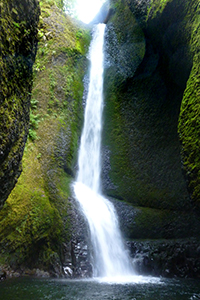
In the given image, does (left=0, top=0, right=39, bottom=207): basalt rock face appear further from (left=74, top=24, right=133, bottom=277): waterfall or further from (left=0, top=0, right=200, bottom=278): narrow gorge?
(left=74, top=24, right=133, bottom=277): waterfall

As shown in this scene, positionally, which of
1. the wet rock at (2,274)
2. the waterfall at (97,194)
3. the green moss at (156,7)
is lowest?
the wet rock at (2,274)

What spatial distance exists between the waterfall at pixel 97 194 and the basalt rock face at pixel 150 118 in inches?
16.1

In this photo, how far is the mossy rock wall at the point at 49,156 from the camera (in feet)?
18.3

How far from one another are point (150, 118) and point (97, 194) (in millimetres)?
3363

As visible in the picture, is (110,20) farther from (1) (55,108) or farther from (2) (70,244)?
(2) (70,244)

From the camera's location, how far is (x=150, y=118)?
8.77 metres

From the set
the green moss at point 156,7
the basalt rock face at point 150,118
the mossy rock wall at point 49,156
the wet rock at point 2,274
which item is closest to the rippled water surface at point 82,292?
the wet rock at point 2,274

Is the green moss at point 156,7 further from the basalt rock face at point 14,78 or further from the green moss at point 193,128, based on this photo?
the basalt rock face at point 14,78

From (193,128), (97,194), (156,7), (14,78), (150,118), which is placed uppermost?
(156,7)

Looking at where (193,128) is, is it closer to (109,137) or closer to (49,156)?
(49,156)

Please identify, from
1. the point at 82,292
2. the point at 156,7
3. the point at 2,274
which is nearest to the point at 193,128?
the point at 82,292

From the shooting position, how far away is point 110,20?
12609mm

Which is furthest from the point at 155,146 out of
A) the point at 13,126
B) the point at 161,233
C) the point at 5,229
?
→ the point at 13,126

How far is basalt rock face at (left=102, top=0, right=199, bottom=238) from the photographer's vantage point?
21.0ft
